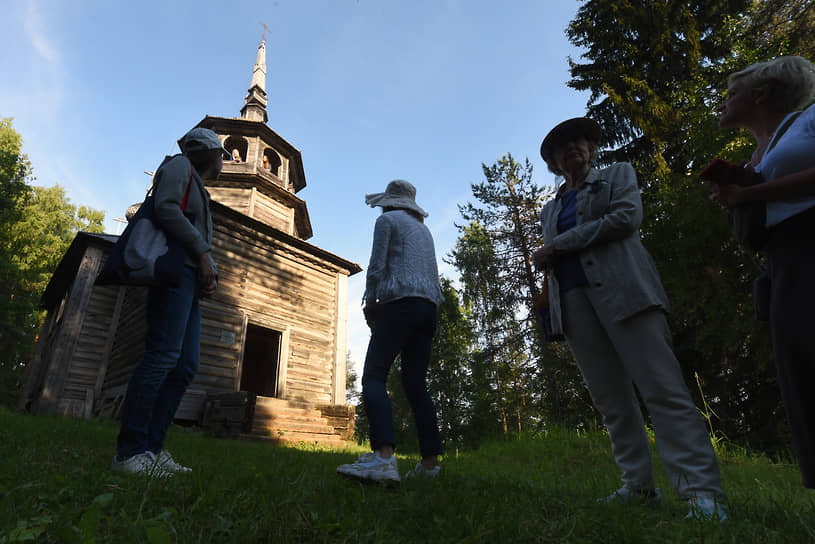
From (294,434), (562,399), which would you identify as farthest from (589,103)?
(294,434)

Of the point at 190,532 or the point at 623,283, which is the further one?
the point at 623,283

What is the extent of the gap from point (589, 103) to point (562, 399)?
30.5 ft

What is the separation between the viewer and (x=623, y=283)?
2.30 meters

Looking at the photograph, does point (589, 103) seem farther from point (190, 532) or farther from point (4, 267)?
point (4, 267)

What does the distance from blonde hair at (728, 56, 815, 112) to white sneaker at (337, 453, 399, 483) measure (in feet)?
8.26

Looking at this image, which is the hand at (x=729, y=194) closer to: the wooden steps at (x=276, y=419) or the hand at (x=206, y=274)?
the hand at (x=206, y=274)

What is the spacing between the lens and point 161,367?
8.34 feet

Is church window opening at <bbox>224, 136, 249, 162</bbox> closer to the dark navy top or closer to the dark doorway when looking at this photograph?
the dark doorway

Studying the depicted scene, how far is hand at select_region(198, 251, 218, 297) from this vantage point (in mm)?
2877

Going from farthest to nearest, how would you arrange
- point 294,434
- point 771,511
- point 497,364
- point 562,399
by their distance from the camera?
point 497,364 → point 562,399 → point 294,434 → point 771,511

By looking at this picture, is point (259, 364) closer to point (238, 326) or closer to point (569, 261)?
point (238, 326)

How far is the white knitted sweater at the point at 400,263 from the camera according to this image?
2.73 m

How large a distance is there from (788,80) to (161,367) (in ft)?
11.4

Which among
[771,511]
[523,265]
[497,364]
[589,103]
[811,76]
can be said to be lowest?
[771,511]
